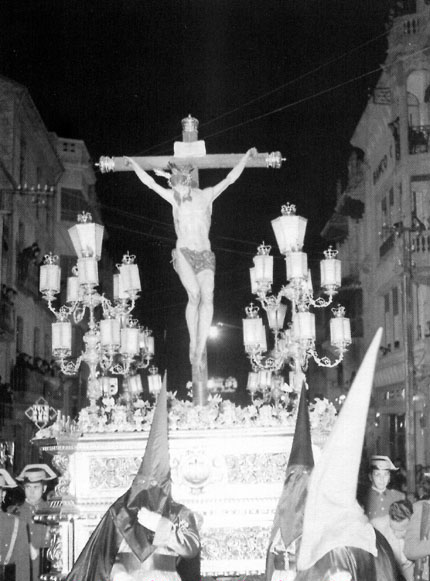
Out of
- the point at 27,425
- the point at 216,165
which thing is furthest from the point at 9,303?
the point at 216,165

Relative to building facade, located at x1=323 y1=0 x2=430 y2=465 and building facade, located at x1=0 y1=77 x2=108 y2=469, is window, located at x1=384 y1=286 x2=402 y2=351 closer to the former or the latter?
building facade, located at x1=323 y1=0 x2=430 y2=465

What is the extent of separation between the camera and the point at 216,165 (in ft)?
32.4

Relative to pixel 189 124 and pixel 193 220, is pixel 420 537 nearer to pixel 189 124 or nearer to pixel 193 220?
pixel 193 220

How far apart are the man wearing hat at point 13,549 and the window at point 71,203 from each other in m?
29.7

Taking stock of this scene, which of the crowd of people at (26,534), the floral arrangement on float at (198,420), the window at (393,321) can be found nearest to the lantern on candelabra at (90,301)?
the floral arrangement on float at (198,420)

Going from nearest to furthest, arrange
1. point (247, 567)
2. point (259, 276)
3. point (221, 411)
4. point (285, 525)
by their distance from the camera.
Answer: point (285, 525)
point (247, 567)
point (221, 411)
point (259, 276)

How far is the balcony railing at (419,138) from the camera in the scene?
83.9ft

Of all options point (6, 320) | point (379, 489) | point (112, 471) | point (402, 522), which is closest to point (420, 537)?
point (402, 522)

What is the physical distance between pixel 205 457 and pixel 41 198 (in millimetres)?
23838

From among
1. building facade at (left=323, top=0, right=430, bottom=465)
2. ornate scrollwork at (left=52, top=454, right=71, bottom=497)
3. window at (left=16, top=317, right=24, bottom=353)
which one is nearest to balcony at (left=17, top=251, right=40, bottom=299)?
window at (left=16, top=317, right=24, bottom=353)

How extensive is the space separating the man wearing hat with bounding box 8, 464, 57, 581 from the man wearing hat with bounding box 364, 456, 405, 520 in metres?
3.02

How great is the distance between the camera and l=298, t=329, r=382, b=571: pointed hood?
4305 mm

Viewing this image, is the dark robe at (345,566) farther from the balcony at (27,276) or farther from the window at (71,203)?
the window at (71,203)

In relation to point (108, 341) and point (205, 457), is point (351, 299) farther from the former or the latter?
point (205, 457)
